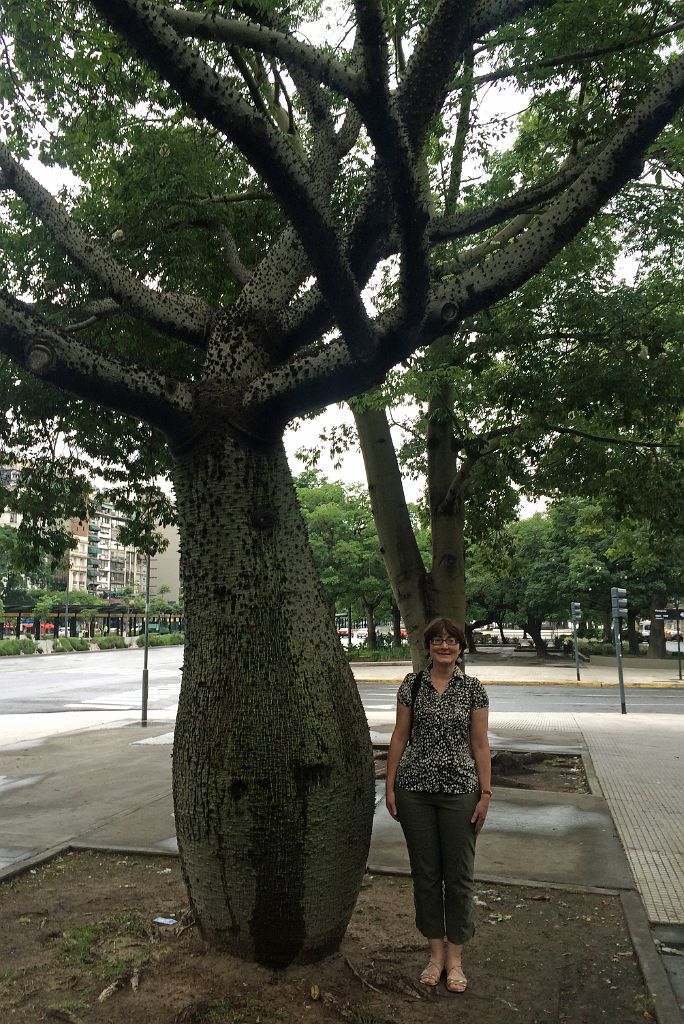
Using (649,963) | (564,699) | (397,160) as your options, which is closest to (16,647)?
(564,699)

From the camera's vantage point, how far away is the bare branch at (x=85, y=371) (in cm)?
361

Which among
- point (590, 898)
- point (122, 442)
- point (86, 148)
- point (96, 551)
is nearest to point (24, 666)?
Answer: point (122, 442)

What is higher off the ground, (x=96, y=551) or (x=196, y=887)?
(x=96, y=551)

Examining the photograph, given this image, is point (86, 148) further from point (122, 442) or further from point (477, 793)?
point (477, 793)

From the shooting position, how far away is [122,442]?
902cm

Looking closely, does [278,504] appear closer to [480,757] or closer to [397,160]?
[480,757]

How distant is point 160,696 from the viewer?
72.4ft

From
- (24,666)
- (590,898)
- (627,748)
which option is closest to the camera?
(590,898)

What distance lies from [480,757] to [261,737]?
1.03m

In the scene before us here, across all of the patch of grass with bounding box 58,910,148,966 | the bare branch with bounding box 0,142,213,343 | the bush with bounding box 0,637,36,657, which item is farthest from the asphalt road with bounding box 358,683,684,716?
the bush with bounding box 0,637,36,657

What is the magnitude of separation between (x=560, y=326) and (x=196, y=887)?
21.2 feet

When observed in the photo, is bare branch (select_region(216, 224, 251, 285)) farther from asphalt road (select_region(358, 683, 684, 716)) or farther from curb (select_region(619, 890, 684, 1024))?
asphalt road (select_region(358, 683, 684, 716))

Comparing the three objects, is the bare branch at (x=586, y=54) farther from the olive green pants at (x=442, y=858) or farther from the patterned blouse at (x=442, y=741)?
the olive green pants at (x=442, y=858)

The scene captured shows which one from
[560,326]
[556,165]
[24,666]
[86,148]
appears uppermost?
[556,165]
